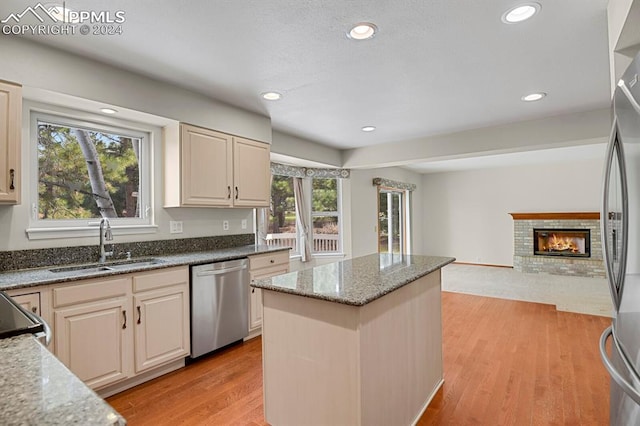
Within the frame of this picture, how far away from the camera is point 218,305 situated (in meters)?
2.97

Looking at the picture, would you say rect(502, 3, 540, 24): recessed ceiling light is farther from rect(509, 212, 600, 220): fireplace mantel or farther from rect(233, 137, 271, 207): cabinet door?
rect(509, 212, 600, 220): fireplace mantel

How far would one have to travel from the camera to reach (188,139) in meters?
3.04

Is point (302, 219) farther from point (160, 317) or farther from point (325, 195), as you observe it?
point (160, 317)

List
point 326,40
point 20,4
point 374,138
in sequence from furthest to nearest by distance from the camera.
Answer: point 374,138 < point 326,40 < point 20,4

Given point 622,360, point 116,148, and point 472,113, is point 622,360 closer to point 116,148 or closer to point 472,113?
point 472,113

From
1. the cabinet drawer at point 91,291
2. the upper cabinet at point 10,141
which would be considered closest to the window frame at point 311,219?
the cabinet drawer at point 91,291

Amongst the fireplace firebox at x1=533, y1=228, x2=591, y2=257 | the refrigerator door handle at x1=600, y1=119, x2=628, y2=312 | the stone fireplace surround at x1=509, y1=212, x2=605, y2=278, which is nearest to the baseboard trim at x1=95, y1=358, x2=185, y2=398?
the refrigerator door handle at x1=600, y1=119, x2=628, y2=312

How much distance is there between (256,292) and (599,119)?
13.5ft

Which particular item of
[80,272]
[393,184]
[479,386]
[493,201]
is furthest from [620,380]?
[493,201]

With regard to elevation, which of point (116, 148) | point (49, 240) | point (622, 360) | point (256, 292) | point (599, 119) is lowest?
point (256, 292)

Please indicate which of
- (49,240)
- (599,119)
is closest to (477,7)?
(599,119)

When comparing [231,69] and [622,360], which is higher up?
[231,69]

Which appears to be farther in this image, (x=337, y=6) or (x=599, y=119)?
(x=599, y=119)

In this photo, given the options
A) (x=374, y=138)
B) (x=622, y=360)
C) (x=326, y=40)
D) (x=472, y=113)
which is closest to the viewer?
(x=622, y=360)
